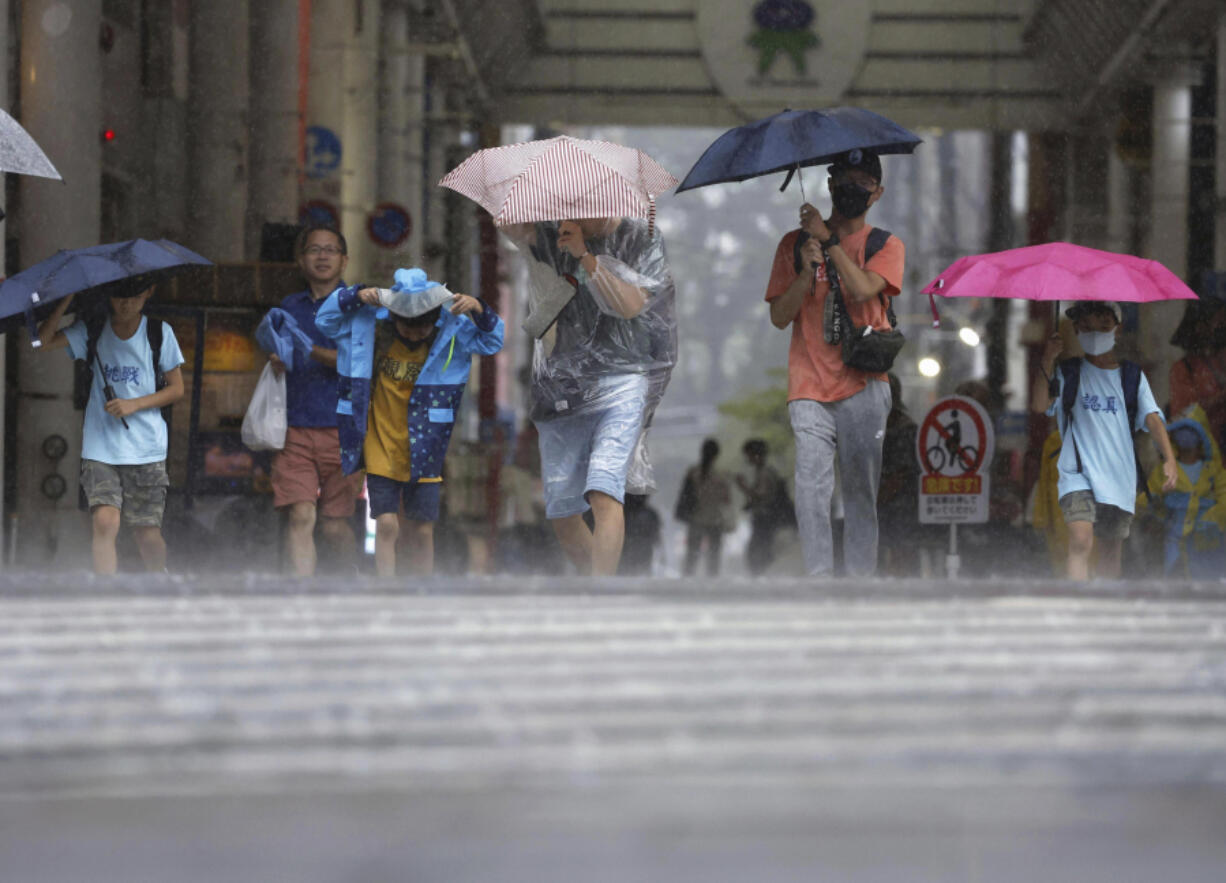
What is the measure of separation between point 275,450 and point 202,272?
12.1 ft

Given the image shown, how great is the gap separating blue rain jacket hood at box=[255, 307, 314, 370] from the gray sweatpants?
92.3 inches

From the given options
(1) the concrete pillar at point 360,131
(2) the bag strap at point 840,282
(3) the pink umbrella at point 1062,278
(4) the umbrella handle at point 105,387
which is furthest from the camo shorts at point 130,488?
(1) the concrete pillar at point 360,131

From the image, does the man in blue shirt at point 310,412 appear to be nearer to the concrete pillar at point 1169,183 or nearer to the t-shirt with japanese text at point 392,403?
the t-shirt with japanese text at point 392,403

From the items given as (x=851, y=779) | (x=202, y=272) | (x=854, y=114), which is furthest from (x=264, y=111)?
(x=851, y=779)

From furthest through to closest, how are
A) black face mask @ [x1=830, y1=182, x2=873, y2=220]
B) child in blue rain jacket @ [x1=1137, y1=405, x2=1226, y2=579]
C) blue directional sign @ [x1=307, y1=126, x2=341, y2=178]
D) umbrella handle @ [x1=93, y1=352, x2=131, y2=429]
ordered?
blue directional sign @ [x1=307, y1=126, x2=341, y2=178] → child in blue rain jacket @ [x1=1137, y1=405, x2=1226, y2=579] → umbrella handle @ [x1=93, y1=352, x2=131, y2=429] → black face mask @ [x1=830, y1=182, x2=873, y2=220]

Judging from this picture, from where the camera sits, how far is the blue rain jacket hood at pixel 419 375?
22.6 ft

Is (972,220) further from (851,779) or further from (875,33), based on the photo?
(851,779)

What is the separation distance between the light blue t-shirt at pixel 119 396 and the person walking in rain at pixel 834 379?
8.18 ft

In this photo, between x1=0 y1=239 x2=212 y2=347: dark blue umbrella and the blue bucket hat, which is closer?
x1=0 y1=239 x2=212 y2=347: dark blue umbrella

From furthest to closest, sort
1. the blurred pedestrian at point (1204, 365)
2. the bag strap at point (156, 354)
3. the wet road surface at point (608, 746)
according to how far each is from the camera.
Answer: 1. the blurred pedestrian at point (1204, 365)
2. the bag strap at point (156, 354)
3. the wet road surface at point (608, 746)

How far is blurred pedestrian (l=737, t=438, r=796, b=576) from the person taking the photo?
57.1ft

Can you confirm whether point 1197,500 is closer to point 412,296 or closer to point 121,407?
point 412,296

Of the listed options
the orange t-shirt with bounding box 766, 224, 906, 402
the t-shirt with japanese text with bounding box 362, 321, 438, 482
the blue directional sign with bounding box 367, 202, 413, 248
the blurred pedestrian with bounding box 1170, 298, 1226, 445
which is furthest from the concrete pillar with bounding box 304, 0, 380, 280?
the orange t-shirt with bounding box 766, 224, 906, 402

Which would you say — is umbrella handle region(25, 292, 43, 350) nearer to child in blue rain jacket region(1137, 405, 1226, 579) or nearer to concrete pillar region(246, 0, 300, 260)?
child in blue rain jacket region(1137, 405, 1226, 579)
